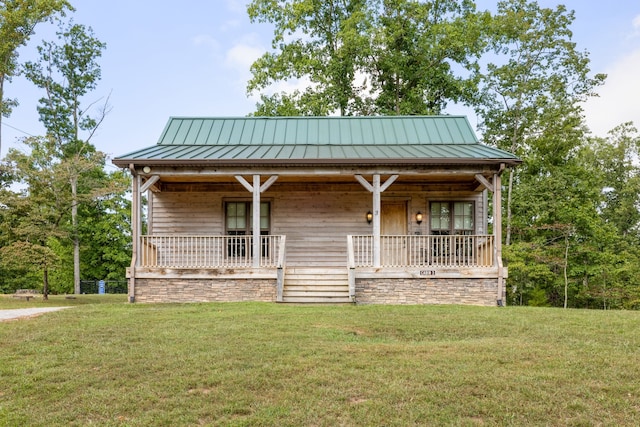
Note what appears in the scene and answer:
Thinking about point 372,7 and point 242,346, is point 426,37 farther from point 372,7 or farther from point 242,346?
point 242,346

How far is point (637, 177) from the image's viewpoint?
97.1ft

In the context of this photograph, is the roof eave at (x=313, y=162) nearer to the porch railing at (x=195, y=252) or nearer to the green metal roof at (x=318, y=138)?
the green metal roof at (x=318, y=138)

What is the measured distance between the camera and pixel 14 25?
24.3 m

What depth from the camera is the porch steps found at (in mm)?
11742

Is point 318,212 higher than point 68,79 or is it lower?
lower

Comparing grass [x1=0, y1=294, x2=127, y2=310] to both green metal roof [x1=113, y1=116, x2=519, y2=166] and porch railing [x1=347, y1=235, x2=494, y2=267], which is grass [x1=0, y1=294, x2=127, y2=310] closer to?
green metal roof [x1=113, y1=116, x2=519, y2=166]

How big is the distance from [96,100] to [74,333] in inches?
935

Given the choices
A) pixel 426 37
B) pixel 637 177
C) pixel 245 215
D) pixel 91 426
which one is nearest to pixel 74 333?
pixel 91 426

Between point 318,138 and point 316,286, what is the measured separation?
5.08 m

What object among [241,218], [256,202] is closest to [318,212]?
[241,218]

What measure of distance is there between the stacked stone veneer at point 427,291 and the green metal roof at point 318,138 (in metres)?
3.14

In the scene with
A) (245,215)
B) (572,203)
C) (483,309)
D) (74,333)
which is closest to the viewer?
(74,333)

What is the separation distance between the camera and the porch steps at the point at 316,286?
1174 centimetres

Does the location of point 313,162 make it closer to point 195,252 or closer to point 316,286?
point 316,286
